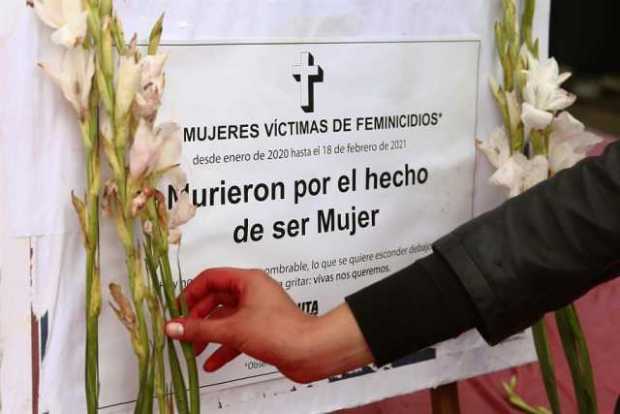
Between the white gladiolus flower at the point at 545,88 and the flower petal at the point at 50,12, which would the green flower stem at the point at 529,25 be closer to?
the white gladiolus flower at the point at 545,88

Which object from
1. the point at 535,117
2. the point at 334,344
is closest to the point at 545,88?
the point at 535,117

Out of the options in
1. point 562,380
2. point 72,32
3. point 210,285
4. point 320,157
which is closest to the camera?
point 72,32

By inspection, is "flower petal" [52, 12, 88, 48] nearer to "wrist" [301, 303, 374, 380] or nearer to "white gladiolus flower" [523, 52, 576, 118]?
"wrist" [301, 303, 374, 380]

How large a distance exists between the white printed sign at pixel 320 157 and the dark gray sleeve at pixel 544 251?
0.72 ft

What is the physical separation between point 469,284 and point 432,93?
0.35 meters

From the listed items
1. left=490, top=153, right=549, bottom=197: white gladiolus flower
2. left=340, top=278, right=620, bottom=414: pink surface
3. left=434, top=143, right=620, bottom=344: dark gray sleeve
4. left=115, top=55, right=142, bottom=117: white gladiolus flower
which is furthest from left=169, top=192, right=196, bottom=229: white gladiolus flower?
left=340, top=278, right=620, bottom=414: pink surface

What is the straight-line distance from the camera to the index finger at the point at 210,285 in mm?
922

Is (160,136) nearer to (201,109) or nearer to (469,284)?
(201,109)

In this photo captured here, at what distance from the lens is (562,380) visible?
5.66 feet

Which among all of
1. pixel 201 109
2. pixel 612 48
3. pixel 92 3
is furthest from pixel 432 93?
pixel 612 48

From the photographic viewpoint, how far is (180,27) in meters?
0.92

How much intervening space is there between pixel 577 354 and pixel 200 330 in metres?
0.56

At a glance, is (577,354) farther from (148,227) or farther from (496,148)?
(148,227)

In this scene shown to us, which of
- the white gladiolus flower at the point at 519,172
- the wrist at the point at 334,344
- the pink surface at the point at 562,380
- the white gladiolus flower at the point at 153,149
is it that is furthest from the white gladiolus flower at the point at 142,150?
the pink surface at the point at 562,380
